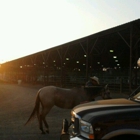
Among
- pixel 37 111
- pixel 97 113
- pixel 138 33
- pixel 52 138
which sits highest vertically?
pixel 138 33

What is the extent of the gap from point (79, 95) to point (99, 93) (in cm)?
66

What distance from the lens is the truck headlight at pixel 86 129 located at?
4.02m

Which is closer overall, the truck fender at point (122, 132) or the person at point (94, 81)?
the truck fender at point (122, 132)

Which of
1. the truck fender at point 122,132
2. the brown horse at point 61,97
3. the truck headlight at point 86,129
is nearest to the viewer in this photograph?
the truck fender at point 122,132

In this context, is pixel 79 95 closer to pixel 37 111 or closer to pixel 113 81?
pixel 37 111

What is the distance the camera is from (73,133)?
459 cm

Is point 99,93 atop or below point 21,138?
atop

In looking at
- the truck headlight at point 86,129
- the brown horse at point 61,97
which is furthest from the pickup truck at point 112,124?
the brown horse at point 61,97

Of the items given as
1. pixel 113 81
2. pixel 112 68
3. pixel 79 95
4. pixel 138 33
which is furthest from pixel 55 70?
pixel 79 95

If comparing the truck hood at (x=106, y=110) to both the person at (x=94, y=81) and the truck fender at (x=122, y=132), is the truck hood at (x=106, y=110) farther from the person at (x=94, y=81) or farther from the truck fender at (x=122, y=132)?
the person at (x=94, y=81)

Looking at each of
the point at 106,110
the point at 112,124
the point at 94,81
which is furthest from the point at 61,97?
the point at 112,124

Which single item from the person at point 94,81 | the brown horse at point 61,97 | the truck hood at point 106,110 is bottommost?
the brown horse at point 61,97

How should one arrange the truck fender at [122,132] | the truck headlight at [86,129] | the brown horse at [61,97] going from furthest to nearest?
the brown horse at [61,97]
the truck headlight at [86,129]
the truck fender at [122,132]

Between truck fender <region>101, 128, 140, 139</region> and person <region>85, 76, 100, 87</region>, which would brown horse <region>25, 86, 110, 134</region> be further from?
truck fender <region>101, 128, 140, 139</region>
